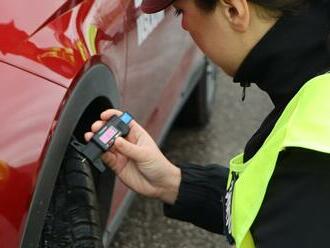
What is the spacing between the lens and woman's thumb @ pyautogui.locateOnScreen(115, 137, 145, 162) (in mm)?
2102

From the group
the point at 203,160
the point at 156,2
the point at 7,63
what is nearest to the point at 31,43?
the point at 7,63

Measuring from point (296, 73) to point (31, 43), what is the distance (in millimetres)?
690

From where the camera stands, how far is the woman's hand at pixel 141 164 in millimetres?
2131

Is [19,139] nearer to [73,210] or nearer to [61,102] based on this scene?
[61,102]

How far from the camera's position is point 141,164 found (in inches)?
85.7

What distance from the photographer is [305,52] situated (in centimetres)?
166

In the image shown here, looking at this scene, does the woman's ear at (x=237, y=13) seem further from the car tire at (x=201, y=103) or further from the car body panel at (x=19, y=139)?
the car tire at (x=201, y=103)

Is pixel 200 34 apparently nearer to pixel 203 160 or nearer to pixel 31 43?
pixel 31 43

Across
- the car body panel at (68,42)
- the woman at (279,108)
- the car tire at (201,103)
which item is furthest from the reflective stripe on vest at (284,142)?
the car tire at (201,103)

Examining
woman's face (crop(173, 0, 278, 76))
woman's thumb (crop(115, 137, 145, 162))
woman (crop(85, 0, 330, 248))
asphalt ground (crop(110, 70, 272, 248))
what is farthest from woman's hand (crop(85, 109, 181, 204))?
asphalt ground (crop(110, 70, 272, 248))

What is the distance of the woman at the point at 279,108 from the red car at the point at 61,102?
0.35m

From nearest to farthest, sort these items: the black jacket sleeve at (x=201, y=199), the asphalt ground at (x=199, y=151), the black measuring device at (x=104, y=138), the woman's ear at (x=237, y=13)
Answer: the woman's ear at (x=237, y=13)
the black measuring device at (x=104, y=138)
the black jacket sleeve at (x=201, y=199)
the asphalt ground at (x=199, y=151)

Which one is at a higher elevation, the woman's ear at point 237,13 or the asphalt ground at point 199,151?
the woman's ear at point 237,13

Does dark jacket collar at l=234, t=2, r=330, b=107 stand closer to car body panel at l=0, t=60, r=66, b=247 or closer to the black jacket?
the black jacket
